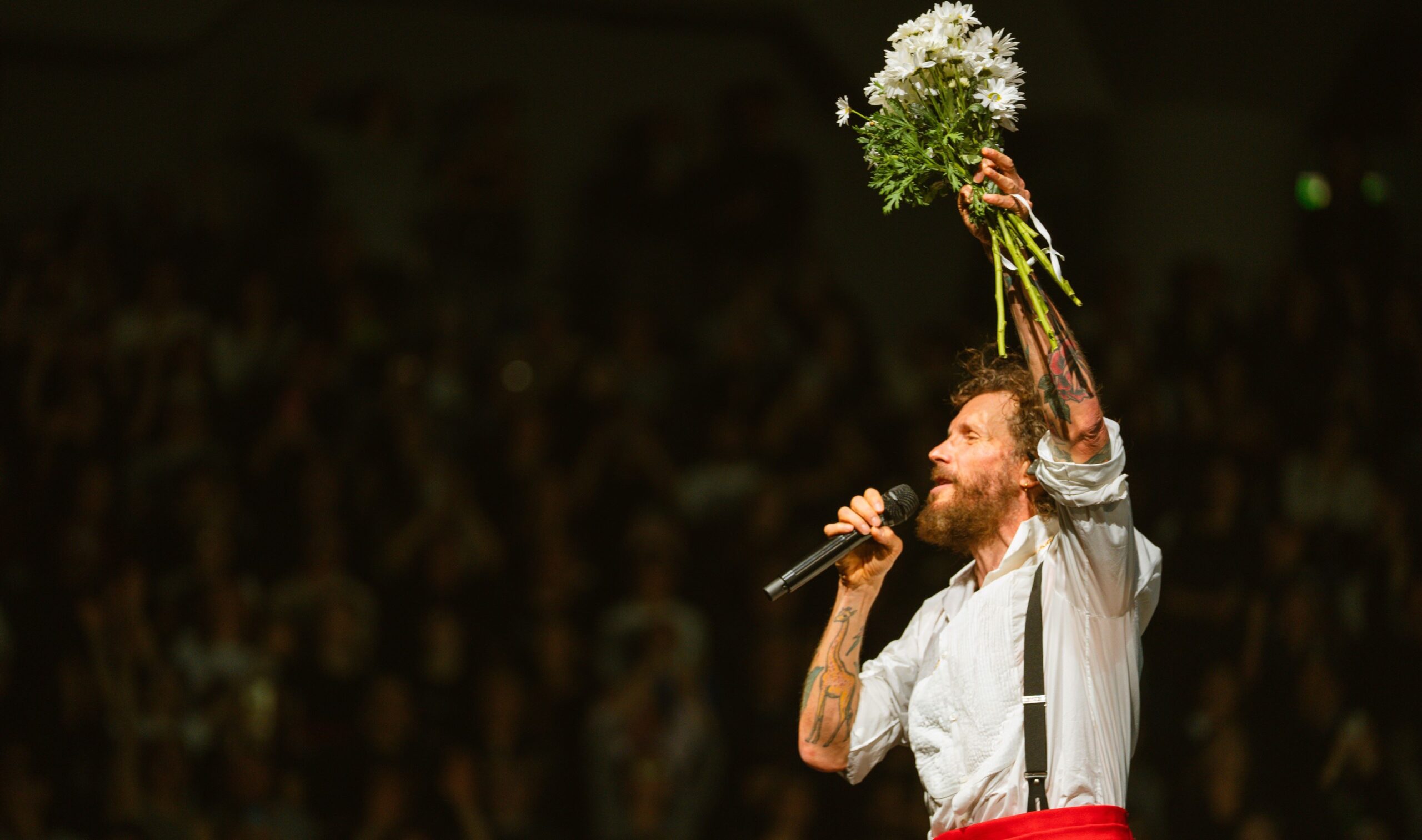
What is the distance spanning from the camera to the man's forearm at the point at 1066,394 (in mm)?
2508

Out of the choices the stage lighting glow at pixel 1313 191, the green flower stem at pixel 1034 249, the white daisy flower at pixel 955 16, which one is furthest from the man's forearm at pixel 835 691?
the stage lighting glow at pixel 1313 191

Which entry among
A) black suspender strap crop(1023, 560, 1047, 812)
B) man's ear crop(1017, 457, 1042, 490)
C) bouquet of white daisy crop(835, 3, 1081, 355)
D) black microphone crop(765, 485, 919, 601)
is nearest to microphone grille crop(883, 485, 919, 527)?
black microphone crop(765, 485, 919, 601)

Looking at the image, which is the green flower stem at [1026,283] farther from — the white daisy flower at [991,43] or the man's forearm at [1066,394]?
the white daisy flower at [991,43]

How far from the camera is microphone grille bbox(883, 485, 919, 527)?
3.03 m

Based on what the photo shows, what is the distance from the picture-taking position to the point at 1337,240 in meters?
6.89

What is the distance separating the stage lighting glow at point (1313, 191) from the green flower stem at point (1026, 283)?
16.6 ft

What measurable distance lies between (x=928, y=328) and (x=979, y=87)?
4294mm

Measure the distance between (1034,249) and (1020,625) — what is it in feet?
2.11

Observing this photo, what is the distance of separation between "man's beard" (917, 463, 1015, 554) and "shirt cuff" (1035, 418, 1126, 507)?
1.15 ft

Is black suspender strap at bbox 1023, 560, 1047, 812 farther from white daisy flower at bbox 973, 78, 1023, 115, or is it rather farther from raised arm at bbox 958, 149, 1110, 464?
white daisy flower at bbox 973, 78, 1023, 115

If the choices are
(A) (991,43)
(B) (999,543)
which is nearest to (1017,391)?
(B) (999,543)

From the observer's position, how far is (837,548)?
2949 millimetres

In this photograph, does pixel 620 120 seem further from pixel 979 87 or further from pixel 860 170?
pixel 979 87

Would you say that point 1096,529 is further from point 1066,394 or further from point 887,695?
point 887,695
